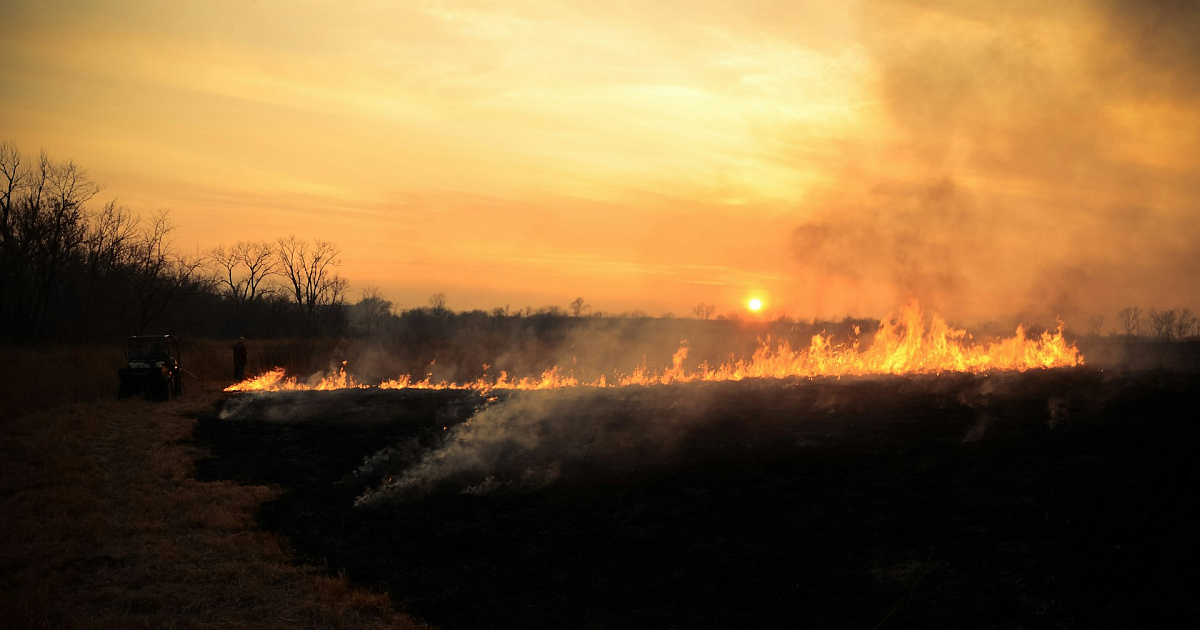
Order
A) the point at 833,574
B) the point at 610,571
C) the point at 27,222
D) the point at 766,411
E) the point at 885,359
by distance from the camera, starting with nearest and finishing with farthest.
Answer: the point at 833,574 < the point at 610,571 < the point at 766,411 < the point at 885,359 < the point at 27,222

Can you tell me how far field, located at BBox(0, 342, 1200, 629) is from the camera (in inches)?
297

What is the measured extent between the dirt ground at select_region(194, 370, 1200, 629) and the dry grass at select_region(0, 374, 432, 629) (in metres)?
0.64

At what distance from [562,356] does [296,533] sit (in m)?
32.9

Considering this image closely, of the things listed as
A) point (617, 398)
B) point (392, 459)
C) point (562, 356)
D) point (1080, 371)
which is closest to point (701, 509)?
point (617, 398)

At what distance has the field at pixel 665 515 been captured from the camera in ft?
24.7

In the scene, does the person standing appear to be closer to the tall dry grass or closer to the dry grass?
the tall dry grass

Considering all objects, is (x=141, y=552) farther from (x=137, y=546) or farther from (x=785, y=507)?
(x=785, y=507)

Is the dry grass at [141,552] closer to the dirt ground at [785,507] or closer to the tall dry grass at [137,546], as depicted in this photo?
the tall dry grass at [137,546]

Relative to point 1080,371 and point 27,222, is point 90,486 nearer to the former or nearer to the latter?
point 1080,371

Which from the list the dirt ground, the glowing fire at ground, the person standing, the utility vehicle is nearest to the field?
the dirt ground

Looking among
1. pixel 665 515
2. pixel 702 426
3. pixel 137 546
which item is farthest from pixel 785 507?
pixel 137 546

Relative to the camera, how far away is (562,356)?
1756 inches

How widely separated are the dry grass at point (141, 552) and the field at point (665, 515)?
50mm

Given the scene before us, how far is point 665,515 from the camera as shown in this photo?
10.4 metres
